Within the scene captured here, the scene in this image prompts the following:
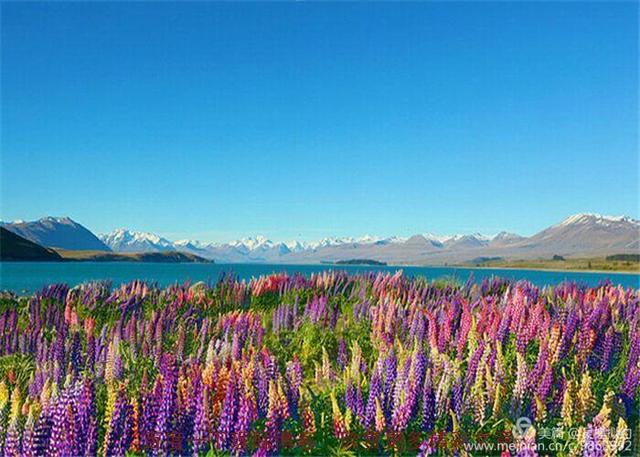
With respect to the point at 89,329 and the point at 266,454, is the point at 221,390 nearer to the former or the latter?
the point at 266,454

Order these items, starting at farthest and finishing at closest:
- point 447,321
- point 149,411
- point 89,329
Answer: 1. point 89,329
2. point 447,321
3. point 149,411

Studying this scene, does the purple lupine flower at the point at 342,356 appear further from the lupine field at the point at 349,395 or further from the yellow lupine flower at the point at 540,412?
the yellow lupine flower at the point at 540,412

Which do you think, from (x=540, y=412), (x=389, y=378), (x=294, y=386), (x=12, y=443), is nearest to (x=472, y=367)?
(x=540, y=412)

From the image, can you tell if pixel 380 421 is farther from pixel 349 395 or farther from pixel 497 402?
pixel 497 402

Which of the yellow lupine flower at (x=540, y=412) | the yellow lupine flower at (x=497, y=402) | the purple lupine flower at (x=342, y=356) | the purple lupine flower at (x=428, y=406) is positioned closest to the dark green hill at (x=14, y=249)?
the purple lupine flower at (x=342, y=356)

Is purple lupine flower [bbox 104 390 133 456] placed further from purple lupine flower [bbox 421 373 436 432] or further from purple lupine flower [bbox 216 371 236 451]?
purple lupine flower [bbox 421 373 436 432]

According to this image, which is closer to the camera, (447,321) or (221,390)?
(221,390)

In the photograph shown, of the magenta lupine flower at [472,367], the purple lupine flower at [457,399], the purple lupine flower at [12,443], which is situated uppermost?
the magenta lupine flower at [472,367]

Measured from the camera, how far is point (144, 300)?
12.2m

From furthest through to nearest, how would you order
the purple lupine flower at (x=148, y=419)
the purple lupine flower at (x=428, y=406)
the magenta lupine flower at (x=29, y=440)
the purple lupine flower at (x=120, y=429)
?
the purple lupine flower at (x=428, y=406) < the purple lupine flower at (x=148, y=419) < the purple lupine flower at (x=120, y=429) < the magenta lupine flower at (x=29, y=440)

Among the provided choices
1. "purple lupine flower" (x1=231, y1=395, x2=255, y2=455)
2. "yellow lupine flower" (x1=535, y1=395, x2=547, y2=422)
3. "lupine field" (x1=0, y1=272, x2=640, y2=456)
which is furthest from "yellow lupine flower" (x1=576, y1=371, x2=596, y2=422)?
"purple lupine flower" (x1=231, y1=395, x2=255, y2=455)

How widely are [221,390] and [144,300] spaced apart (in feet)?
27.1

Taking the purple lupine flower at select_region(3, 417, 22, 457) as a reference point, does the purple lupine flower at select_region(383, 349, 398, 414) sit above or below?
above

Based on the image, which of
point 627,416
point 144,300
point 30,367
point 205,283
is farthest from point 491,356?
point 205,283
